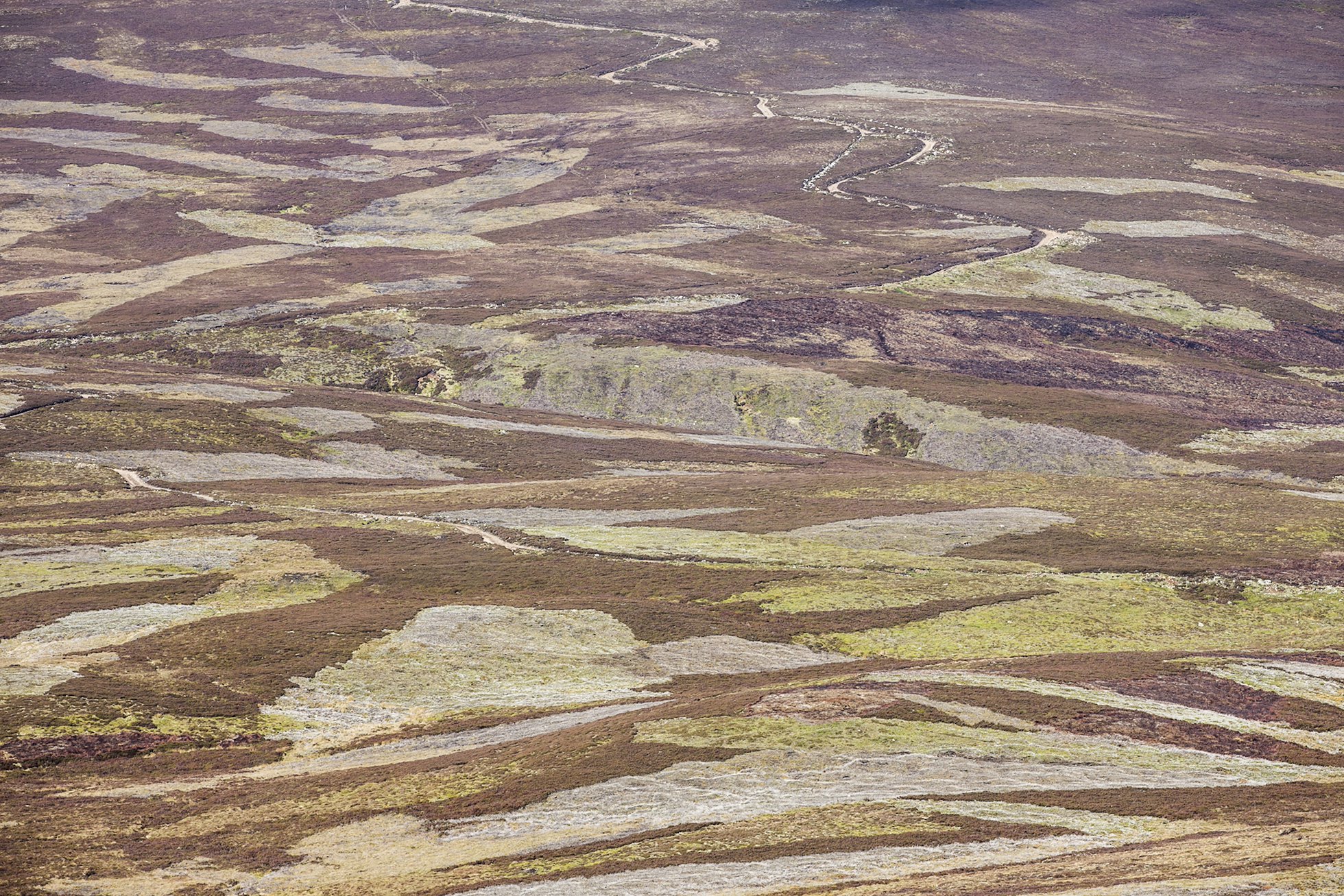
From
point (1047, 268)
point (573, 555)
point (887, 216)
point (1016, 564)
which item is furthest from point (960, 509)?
point (887, 216)

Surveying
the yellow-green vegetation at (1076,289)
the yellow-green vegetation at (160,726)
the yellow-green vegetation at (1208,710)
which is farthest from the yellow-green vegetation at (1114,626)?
the yellow-green vegetation at (1076,289)

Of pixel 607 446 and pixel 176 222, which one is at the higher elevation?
pixel 176 222

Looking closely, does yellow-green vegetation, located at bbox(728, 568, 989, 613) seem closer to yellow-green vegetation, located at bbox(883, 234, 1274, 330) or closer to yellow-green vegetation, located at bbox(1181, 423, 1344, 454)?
yellow-green vegetation, located at bbox(1181, 423, 1344, 454)

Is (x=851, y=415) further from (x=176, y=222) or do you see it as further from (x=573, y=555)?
(x=176, y=222)

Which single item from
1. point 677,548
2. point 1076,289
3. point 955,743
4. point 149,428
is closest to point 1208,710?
point 955,743

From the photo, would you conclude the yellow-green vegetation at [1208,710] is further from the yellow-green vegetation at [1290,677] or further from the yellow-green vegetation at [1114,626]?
the yellow-green vegetation at [1114,626]

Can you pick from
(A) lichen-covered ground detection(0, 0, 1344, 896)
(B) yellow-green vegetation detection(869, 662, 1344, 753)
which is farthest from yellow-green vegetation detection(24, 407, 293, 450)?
(B) yellow-green vegetation detection(869, 662, 1344, 753)
